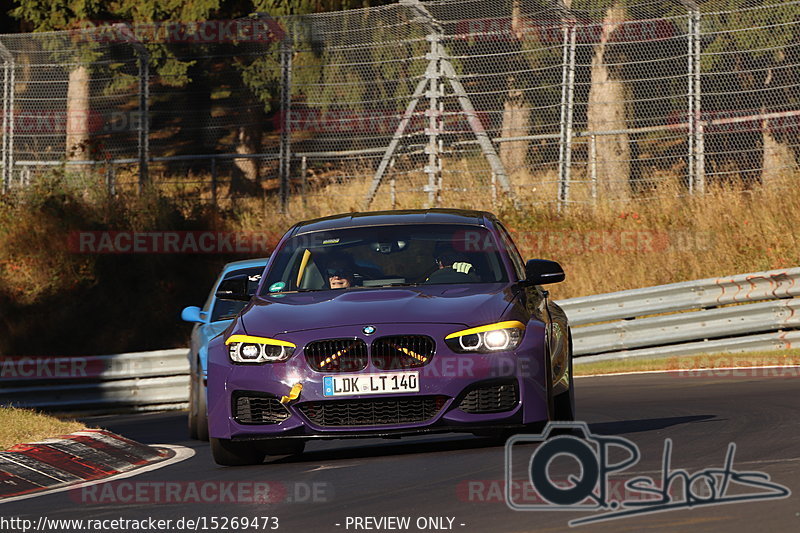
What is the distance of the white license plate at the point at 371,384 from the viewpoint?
9570 mm

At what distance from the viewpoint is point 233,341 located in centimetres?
1002

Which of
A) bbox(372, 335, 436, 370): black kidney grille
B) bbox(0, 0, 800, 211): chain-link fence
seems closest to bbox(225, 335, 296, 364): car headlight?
bbox(372, 335, 436, 370): black kidney grille

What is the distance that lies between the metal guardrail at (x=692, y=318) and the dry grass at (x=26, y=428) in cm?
773

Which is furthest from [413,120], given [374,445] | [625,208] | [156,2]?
[374,445]

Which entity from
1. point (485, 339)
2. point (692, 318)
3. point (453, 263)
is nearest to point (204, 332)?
point (453, 263)

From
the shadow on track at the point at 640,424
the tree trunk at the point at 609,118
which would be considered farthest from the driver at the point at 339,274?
the tree trunk at the point at 609,118

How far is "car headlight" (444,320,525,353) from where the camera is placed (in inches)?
380

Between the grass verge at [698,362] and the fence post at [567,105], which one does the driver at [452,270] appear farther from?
the fence post at [567,105]

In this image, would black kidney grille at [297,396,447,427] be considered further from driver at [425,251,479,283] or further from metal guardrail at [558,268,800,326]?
metal guardrail at [558,268,800,326]

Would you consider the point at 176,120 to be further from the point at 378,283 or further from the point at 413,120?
the point at 378,283

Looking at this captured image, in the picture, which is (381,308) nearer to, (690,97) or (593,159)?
(690,97)

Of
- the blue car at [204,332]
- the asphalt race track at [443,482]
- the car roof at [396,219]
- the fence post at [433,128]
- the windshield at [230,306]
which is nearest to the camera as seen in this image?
the asphalt race track at [443,482]

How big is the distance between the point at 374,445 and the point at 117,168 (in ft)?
59.7

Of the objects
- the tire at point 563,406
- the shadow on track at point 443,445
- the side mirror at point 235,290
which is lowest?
the shadow on track at point 443,445
